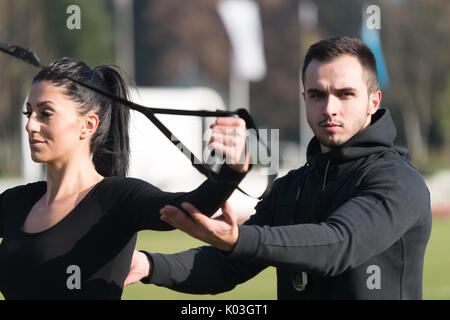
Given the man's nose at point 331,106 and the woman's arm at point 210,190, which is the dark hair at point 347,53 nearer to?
the man's nose at point 331,106

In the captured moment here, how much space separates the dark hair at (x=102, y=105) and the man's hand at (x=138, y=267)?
0.44m

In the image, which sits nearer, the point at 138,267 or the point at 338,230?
the point at 338,230

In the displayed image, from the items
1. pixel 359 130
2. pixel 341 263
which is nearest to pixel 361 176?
pixel 359 130

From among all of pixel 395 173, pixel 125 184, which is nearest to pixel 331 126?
pixel 395 173

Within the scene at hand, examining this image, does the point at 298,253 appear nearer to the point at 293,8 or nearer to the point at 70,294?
the point at 70,294

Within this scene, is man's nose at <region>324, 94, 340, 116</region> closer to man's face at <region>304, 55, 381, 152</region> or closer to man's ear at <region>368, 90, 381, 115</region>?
man's face at <region>304, 55, 381, 152</region>

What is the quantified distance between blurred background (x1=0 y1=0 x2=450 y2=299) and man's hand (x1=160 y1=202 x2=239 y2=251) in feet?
99.0

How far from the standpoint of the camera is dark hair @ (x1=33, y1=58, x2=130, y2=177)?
3.92 m

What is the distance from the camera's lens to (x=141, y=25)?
6638 cm

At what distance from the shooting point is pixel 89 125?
13.1 feet

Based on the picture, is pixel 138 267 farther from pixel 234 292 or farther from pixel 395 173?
pixel 234 292

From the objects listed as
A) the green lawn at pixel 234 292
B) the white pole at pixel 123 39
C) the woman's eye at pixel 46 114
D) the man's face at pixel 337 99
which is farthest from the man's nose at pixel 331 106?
the white pole at pixel 123 39

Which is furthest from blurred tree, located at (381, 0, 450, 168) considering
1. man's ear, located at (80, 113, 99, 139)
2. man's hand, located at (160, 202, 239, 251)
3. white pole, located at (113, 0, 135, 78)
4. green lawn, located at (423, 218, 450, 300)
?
man's hand, located at (160, 202, 239, 251)

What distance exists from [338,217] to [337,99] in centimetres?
76
